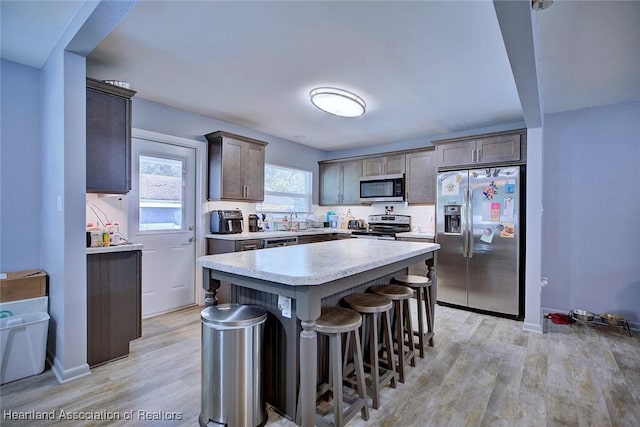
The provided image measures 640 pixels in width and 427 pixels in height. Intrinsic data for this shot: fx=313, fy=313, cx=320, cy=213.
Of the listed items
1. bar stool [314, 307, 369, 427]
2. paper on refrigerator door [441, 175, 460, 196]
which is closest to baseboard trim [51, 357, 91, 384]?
bar stool [314, 307, 369, 427]

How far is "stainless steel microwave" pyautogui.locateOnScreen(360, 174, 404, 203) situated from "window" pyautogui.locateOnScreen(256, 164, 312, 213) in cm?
106

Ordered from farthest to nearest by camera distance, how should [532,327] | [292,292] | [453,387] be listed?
[532,327], [453,387], [292,292]

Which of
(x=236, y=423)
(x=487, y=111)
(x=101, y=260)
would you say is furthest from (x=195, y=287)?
(x=487, y=111)

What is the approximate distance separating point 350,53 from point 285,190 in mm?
3155

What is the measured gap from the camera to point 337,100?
298cm

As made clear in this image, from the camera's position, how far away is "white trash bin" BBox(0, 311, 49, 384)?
2.17 metres

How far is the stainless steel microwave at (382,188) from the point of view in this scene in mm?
4953

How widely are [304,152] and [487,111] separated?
3.00 meters

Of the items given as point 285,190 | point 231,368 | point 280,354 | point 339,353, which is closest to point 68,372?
point 231,368

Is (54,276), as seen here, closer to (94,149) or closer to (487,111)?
(94,149)

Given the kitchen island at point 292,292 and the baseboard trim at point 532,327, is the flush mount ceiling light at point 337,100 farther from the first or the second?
the baseboard trim at point 532,327

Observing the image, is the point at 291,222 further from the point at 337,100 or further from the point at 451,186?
the point at 337,100

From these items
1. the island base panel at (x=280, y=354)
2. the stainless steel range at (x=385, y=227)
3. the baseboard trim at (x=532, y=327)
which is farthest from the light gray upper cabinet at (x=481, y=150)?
the island base panel at (x=280, y=354)

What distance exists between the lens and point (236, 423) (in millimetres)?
1691
